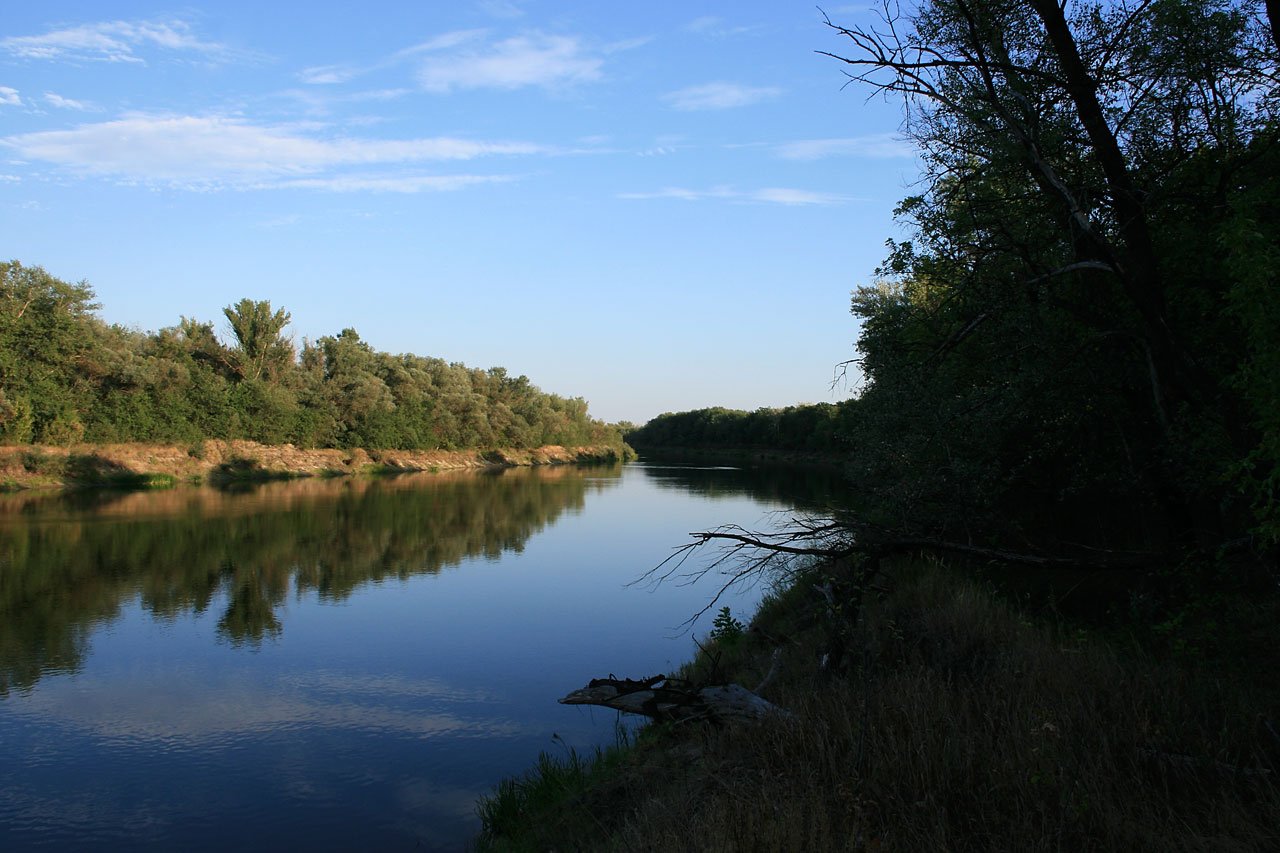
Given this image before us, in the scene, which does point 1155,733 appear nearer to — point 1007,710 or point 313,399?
point 1007,710

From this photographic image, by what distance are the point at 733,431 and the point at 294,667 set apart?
110 m

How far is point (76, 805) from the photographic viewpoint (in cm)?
717

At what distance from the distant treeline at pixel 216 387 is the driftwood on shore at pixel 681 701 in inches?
1496

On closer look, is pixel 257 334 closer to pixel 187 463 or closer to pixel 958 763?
pixel 187 463

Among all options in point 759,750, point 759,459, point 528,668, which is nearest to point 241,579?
point 528,668

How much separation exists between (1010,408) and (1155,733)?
4586 mm

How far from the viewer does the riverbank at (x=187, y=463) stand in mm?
35344

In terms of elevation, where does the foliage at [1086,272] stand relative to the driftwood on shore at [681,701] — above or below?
above

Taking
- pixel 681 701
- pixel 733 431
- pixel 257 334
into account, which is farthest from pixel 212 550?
pixel 733 431

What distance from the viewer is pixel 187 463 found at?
4281 centimetres

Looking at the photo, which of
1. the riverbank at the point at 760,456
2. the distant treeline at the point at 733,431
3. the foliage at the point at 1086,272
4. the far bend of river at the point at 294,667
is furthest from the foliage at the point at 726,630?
the distant treeline at the point at 733,431

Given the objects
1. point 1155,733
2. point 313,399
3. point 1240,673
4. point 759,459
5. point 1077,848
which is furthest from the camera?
point 759,459

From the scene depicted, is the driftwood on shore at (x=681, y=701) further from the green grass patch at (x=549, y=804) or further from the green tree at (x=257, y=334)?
the green tree at (x=257, y=334)

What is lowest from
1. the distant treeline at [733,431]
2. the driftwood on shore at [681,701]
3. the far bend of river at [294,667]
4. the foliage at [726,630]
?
the far bend of river at [294,667]
